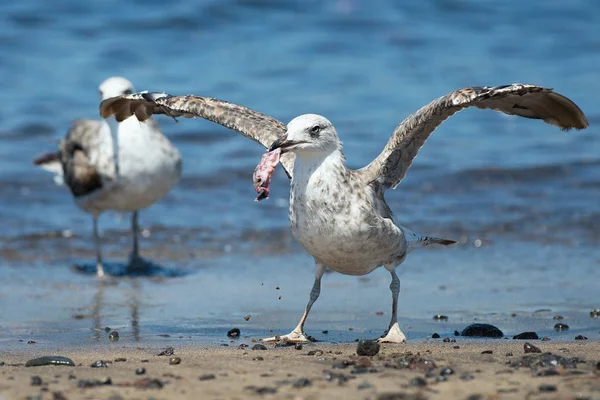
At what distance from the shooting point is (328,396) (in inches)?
200

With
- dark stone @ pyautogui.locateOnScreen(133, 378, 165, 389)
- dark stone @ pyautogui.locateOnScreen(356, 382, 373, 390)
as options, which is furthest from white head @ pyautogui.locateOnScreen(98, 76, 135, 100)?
dark stone @ pyautogui.locateOnScreen(356, 382, 373, 390)

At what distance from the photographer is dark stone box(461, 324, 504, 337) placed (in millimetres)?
7168

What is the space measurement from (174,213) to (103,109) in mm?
3752

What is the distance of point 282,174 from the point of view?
537 inches

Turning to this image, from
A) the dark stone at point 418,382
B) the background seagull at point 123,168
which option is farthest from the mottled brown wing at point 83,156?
the dark stone at point 418,382

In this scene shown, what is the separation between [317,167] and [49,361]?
205 cm

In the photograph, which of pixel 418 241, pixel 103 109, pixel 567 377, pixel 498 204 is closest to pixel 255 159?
pixel 498 204

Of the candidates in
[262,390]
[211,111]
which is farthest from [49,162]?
[262,390]

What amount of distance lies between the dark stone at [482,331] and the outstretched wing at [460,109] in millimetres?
1173

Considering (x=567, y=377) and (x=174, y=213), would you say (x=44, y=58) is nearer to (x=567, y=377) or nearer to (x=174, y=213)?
(x=174, y=213)

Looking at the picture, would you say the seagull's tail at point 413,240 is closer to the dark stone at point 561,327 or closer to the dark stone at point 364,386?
the dark stone at point 561,327

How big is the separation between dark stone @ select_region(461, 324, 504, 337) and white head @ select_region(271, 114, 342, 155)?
1567 mm

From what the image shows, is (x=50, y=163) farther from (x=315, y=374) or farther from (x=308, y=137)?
(x=315, y=374)

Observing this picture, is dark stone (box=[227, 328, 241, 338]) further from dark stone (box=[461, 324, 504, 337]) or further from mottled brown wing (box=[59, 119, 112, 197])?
mottled brown wing (box=[59, 119, 112, 197])
